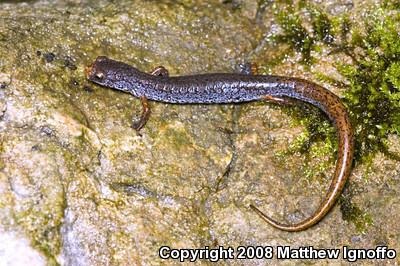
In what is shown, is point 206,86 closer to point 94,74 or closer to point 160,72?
point 160,72

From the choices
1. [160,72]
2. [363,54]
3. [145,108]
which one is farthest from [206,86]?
[363,54]

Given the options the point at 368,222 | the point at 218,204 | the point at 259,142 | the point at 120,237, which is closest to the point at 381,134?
the point at 368,222

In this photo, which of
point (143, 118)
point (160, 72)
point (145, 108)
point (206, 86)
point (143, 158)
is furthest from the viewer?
point (160, 72)

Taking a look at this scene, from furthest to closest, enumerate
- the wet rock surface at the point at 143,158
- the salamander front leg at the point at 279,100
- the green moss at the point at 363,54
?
the salamander front leg at the point at 279,100 < the green moss at the point at 363,54 < the wet rock surface at the point at 143,158

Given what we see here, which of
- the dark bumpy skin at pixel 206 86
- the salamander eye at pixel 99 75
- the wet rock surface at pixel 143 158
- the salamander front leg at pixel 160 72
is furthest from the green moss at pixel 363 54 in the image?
the salamander eye at pixel 99 75

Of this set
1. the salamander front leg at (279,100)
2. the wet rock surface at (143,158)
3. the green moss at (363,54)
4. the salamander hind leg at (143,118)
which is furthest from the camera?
the salamander front leg at (279,100)

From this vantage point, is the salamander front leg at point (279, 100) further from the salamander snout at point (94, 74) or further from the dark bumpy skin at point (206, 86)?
the salamander snout at point (94, 74)

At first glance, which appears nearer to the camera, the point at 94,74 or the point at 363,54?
the point at 94,74
